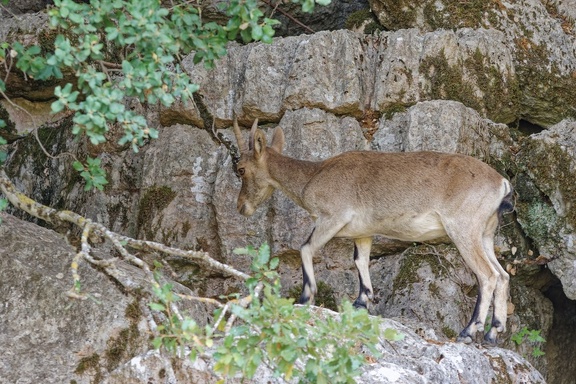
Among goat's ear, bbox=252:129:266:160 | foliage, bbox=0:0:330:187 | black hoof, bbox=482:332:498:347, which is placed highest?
foliage, bbox=0:0:330:187

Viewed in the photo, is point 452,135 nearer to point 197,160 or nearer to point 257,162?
point 257,162

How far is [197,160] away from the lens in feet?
41.1

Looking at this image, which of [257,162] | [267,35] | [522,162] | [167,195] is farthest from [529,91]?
[267,35]

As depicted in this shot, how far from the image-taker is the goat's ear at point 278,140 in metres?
11.8

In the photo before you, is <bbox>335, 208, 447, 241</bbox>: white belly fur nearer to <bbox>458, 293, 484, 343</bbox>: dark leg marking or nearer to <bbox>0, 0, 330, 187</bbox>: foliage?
<bbox>458, 293, 484, 343</bbox>: dark leg marking

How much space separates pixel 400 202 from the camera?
1060 cm

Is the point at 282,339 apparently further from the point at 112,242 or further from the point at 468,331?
the point at 468,331

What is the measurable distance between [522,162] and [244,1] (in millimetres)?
6238

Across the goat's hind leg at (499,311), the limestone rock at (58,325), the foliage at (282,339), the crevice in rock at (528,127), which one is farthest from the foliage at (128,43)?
the crevice in rock at (528,127)

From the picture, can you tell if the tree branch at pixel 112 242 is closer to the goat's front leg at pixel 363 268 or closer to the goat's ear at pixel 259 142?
Answer: the goat's front leg at pixel 363 268

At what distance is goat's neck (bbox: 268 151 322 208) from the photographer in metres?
11.2

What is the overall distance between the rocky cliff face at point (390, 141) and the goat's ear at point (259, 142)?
836 millimetres

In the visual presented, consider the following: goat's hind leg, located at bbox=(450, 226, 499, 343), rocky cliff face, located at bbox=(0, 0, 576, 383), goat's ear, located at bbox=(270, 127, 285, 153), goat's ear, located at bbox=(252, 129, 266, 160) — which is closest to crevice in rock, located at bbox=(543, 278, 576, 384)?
rocky cliff face, located at bbox=(0, 0, 576, 383)

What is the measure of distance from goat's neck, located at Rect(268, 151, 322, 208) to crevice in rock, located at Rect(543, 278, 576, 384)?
13.2ft
